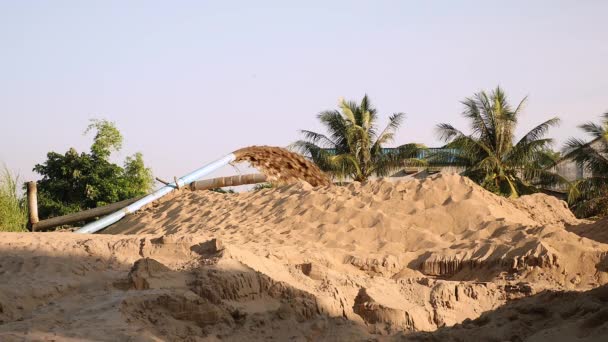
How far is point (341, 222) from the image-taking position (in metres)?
10.1

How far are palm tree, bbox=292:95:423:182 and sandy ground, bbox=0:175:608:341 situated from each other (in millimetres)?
11652

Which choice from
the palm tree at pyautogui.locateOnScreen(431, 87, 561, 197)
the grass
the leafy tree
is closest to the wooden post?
the grass

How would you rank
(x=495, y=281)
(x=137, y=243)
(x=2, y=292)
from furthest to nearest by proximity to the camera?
(x=495, y=281), (x=137, y=243), (x=2, y=292)

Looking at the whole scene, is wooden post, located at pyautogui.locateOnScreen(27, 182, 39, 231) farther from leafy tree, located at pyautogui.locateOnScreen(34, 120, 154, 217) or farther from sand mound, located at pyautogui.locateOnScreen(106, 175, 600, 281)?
leafy tree, located at pyautogui.locateOnScreen(34, 120, 154, 217)

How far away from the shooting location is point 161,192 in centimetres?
1323

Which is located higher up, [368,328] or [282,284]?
[282,284]

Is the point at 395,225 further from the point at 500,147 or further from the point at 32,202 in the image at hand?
the point at 500,147

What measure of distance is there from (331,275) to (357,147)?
16.1 m

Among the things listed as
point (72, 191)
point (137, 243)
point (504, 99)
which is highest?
point (504, 99)

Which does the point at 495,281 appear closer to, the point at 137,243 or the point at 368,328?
the point at 368,328

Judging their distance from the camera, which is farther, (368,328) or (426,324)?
(426,324)

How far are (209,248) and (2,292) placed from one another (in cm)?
181

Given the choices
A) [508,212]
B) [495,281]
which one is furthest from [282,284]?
[508,212]

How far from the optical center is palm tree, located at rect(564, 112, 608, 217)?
2153cm
